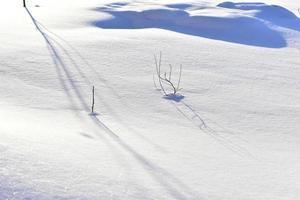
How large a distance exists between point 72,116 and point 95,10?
400 cm

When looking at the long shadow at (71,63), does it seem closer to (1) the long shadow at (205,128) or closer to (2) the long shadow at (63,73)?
(2) the long shadow at (63,73)

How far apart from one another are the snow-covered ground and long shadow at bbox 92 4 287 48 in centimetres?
3

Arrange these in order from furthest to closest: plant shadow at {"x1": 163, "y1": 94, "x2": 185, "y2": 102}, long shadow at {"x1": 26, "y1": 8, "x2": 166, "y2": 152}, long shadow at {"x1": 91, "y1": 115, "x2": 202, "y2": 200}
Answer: plant shadow at {"x1": 163, "y1": 94, "x2": 185, "y2": 102} < long shadow at {"x1": 26, "y1": 8, "x2": 166, "y2": 152} < long shadow at {"x1": 91, "y1": 115, "x2": 202, "y2": 200}

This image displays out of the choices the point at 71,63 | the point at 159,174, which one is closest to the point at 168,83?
the point at 71,63

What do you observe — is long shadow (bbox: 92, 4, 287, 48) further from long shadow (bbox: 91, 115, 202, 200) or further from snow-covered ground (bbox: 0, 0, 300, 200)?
long shadow (bbox: 91, 115, 202, 200)

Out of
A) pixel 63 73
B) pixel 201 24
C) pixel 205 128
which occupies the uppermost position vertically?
pixel 201 24

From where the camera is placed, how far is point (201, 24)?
19.9ft

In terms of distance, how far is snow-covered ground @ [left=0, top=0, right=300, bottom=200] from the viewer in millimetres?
1715

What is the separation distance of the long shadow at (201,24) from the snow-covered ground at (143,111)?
0.08 ft

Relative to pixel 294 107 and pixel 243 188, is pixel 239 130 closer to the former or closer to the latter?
pixel 294 107

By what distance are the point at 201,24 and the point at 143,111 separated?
343 cm

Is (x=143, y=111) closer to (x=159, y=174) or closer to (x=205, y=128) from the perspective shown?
(x=205, y=128)

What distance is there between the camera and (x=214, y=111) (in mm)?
2957

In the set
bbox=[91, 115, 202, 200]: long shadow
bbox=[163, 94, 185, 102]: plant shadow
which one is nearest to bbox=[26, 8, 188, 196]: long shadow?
bbox=[91, 115, 202, 200]: long shadow
